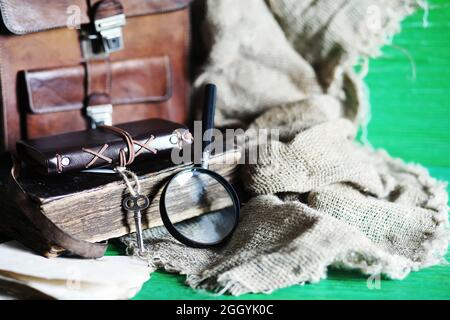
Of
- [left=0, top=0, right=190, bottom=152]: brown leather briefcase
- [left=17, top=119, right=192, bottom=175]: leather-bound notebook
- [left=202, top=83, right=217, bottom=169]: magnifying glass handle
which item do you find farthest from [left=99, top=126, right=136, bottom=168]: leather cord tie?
[left=0, top=0, right=190, bottom=152]: brown leather briefcase

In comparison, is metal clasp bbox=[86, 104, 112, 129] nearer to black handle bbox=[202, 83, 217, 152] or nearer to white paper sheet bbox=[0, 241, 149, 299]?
black handle bbox=[202, 83, 217, 152]

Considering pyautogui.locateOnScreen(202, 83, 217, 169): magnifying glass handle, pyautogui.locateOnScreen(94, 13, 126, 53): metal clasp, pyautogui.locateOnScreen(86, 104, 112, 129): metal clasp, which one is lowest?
pyautogui.locateOnScreen(86, 104, 112, 129): metal clasp

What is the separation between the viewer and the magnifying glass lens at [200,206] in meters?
1.27

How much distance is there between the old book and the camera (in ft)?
3.81

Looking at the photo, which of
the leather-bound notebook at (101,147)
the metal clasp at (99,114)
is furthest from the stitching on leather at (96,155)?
the metal clasp at (99,114)

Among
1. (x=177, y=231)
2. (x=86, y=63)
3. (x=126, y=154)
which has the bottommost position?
(x=177, y=231)

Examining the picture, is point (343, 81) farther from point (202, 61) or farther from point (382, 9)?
point (202, 61)

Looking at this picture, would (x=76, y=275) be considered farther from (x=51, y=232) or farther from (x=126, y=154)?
(x=126, y=154)

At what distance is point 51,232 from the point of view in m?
1.13

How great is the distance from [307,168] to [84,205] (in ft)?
1.52

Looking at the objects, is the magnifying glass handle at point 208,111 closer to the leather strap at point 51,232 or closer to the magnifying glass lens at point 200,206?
the magnifying glass lens at point 200,206

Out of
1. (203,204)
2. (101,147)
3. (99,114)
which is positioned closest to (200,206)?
(203,204)
